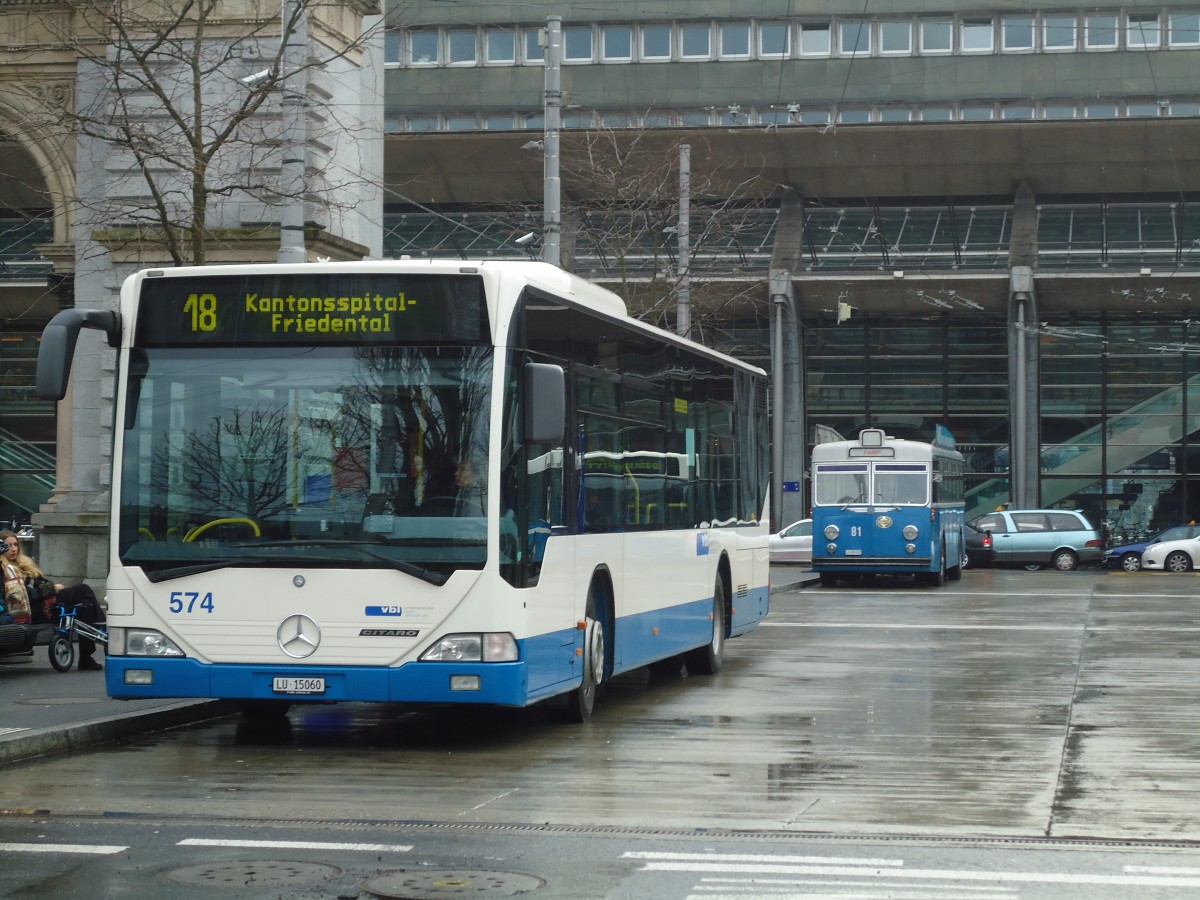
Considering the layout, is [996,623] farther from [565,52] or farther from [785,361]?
[565,52]

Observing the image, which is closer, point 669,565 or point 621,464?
point 621,464

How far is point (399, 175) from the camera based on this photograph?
56031 mm

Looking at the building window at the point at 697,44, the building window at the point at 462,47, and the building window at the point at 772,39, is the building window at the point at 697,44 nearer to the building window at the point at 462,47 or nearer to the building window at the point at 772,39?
the building window at the point at 772,39

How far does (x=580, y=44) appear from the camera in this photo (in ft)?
178

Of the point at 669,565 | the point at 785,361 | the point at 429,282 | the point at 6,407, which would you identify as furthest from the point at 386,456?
the point at 6,407

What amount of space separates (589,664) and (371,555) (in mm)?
2441

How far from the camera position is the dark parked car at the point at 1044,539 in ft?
152

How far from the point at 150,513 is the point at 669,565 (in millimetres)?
→ 5263

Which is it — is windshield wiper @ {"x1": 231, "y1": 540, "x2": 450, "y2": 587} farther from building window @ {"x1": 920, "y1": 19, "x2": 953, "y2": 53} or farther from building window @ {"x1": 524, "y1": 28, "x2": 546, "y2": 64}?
building window @ {"x1": 524, "y1": 28, "x2": 546, "y2": 64}

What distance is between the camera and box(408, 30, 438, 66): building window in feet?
179

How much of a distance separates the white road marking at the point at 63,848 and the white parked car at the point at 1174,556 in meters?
41.2

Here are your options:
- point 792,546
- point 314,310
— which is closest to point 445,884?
point 314,310

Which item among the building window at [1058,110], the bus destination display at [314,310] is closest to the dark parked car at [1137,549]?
the building window at [1058,110]

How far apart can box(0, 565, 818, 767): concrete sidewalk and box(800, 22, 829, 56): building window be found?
40592 millimetres
